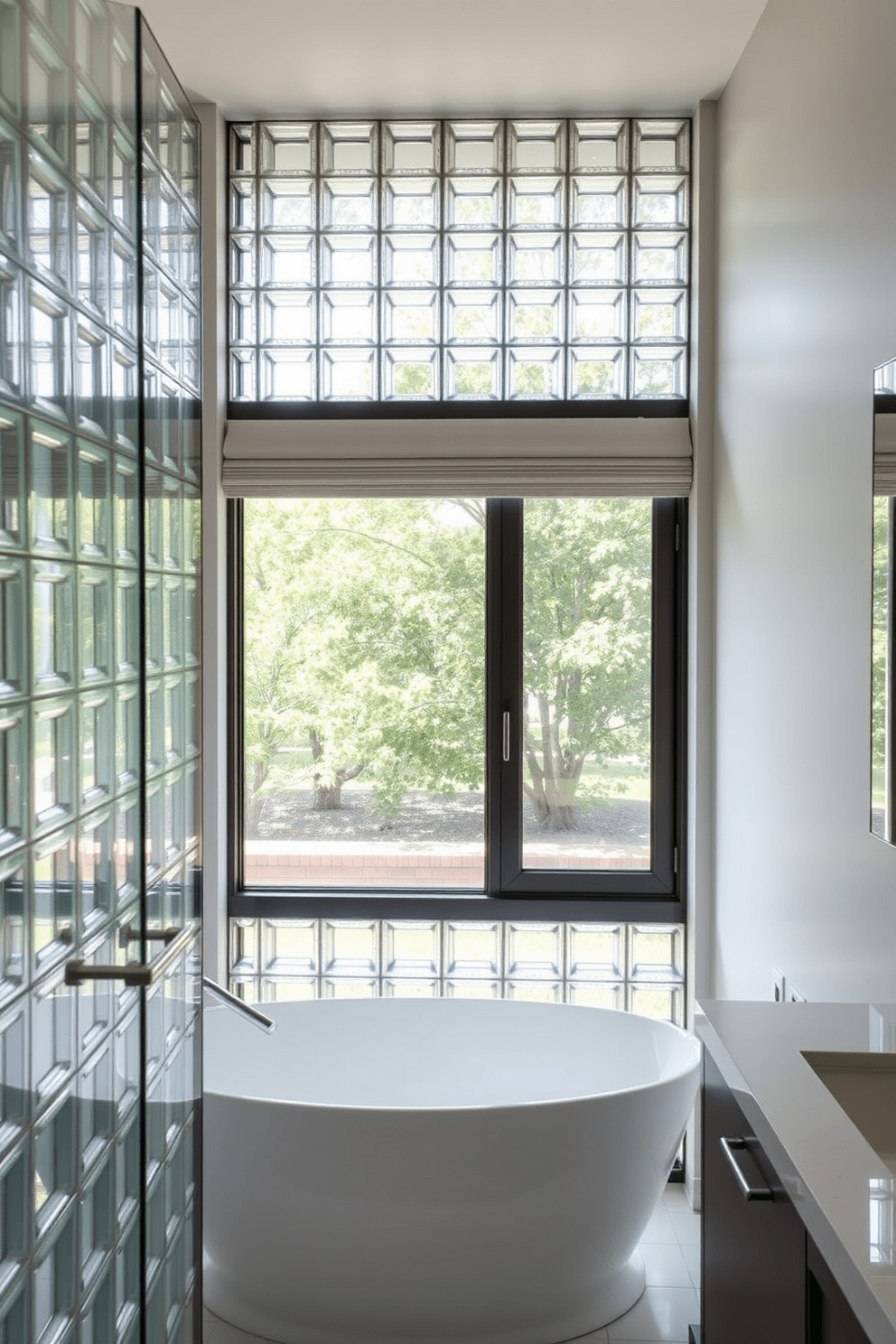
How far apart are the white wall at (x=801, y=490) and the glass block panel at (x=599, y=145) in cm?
31

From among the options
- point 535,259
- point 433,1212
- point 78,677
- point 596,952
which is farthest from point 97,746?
point 535,259

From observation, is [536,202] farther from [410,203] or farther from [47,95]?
[47,95]

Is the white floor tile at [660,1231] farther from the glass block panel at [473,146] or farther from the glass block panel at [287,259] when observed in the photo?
the glass block panel at [473,146]

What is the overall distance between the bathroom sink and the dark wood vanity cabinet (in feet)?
0.47

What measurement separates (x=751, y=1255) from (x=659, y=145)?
9.94ft

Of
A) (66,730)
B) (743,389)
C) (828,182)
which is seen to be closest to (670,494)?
(743,389)

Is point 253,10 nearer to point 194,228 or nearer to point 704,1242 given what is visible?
point 194,228

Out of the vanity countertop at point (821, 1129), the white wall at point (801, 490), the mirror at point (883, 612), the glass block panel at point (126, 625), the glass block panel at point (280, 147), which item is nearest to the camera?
the vanity countertop at point (821, 1129)

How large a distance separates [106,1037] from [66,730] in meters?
0.40

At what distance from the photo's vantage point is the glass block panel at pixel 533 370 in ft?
11.6

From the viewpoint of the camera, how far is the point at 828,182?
232 centimetres

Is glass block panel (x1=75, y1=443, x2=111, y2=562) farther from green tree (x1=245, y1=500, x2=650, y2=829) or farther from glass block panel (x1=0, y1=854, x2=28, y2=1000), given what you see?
green tree (x1=245, y1=500, x2=650, y2=829)

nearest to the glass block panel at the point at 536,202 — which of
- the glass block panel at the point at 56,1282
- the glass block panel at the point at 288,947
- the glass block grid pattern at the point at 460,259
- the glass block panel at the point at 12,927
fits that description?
the glass block grid pattern at the point at 460,259

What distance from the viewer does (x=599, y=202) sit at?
3506 millimetres
